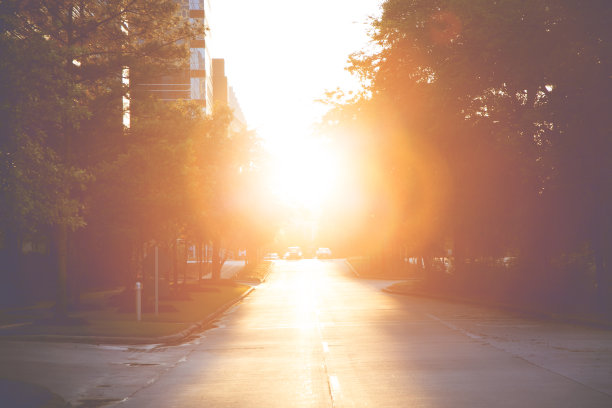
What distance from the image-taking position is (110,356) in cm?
1764

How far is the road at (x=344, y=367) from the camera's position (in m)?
11.6

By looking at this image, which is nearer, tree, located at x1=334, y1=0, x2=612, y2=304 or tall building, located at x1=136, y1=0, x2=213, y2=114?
tree, located at x1=334, y1=0, x2=612, y2=304

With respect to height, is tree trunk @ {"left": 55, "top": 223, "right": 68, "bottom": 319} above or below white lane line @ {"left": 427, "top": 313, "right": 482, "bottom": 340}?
above

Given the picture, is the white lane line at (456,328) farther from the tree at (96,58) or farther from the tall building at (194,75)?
the tall building at (194,75)

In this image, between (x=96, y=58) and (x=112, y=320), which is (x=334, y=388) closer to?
(x=112, y=320)

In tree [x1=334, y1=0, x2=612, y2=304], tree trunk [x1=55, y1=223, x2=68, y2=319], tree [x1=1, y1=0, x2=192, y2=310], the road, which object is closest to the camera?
the road

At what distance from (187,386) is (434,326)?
1305cm

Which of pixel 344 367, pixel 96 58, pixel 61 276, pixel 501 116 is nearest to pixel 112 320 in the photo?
pixel 61 276

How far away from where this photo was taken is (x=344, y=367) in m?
Answer: 15.1

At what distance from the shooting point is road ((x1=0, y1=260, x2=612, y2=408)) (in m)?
11.6

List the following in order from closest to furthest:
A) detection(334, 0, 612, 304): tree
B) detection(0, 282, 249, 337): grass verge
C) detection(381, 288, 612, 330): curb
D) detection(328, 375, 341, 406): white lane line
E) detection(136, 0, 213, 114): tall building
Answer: detection(328, 375, 341, 406): white lane line → detection(0, 282, 249, 337): grass verge → detection(381, 288, 612, 330): curb → detection(334, 0, 612, 304): tree → detection(136, 0, 213, 114): tall building

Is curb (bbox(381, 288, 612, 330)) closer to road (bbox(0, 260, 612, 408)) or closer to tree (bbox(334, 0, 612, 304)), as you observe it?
road (bbox(0, 260, 612, 408))

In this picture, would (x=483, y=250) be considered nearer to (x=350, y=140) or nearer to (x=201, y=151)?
(x=350, y=140)

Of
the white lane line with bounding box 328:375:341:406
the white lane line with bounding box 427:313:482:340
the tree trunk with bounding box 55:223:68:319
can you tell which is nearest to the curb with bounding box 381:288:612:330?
the white lane line with bounding box 427:313:482:340
